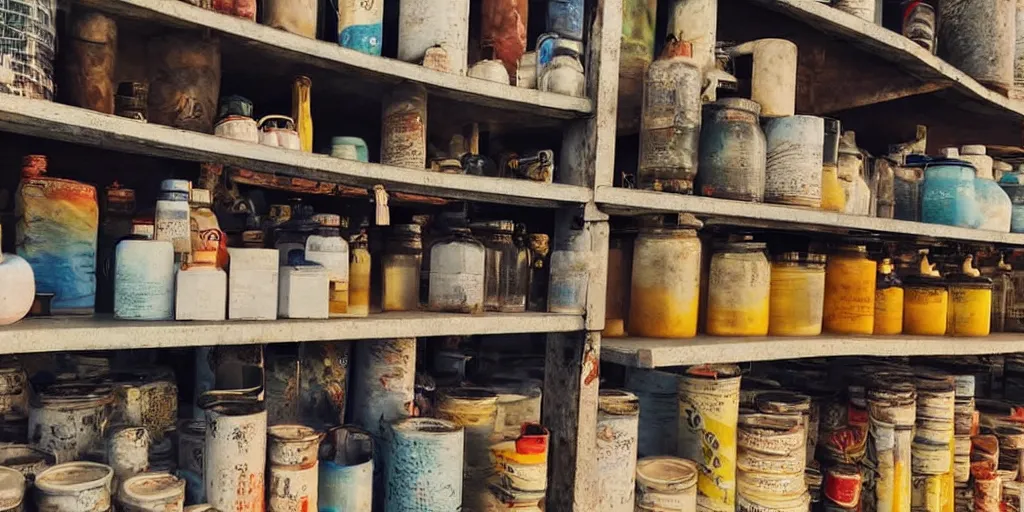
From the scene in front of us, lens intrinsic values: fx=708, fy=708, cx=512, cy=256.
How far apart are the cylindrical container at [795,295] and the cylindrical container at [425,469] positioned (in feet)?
2.93

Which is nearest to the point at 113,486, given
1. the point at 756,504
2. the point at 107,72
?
the point at 107,72

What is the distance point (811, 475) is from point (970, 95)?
1.16 m

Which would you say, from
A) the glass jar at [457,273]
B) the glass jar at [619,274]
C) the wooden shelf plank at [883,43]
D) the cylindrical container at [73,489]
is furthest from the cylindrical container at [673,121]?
the cylindrical container at [73,489]

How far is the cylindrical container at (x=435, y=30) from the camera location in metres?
1.32

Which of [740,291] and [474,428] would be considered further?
[740,291]

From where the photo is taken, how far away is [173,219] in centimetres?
113

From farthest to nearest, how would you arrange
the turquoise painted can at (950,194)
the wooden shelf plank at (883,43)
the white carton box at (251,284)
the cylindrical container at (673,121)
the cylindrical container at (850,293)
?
1. the turquoise painted can at (950,194)
2. the cylindrical container at (850,293)
3. the wooden shelf plank at (883,43)
4. the cylindrical container at (673,121)
5. the white carton box at (251,284)

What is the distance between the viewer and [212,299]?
3.63 ft

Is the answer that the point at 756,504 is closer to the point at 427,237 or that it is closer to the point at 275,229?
the point at 427,237

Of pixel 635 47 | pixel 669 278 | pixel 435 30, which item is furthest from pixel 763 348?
pixel 435 30

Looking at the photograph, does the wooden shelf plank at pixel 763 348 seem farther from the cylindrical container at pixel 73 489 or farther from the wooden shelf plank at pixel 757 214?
the cylindrical container at pixel 73 489

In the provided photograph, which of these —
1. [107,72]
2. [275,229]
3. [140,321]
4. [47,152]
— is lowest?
[140,321]

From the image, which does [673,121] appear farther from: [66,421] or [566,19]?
[66,421]

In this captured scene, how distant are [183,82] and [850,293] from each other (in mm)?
1645
